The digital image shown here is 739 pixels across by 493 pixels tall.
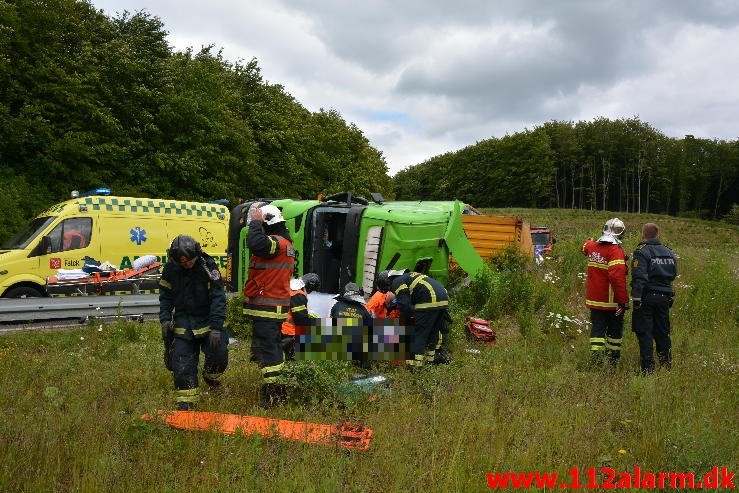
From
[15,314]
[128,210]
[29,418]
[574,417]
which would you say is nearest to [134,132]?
[128,210]

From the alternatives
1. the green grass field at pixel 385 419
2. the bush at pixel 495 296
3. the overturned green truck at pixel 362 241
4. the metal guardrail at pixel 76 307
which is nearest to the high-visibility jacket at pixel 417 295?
the green grass field at pixel 385 419

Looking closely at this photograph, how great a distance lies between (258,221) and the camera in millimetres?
4809

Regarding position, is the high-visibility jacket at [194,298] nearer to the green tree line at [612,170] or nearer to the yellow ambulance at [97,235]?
the yellow ambulance at [97,235]

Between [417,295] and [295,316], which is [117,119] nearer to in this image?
[295,316]

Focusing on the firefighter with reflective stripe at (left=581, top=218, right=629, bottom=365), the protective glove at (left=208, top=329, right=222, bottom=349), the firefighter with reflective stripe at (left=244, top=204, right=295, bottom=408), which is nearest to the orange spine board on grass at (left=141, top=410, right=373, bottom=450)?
the protective glove at (left=208, top=329, right=222, bottom=349)

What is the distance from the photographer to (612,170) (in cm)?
6400

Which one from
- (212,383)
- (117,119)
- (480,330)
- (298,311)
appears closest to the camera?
(212,383)

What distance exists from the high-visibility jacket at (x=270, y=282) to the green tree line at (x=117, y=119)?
12.4 meters

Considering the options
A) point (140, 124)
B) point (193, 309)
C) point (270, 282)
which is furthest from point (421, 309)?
point (140, 124)

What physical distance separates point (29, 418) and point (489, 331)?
577 cm

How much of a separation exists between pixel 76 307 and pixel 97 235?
2.95 metres

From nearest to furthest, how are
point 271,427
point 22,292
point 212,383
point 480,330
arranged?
point 271,427
point 212,383
point 480,330
point 22,292

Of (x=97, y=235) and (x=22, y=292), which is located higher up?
(x=97, y=235)

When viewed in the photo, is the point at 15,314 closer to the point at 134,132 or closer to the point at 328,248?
the point at 328,248
